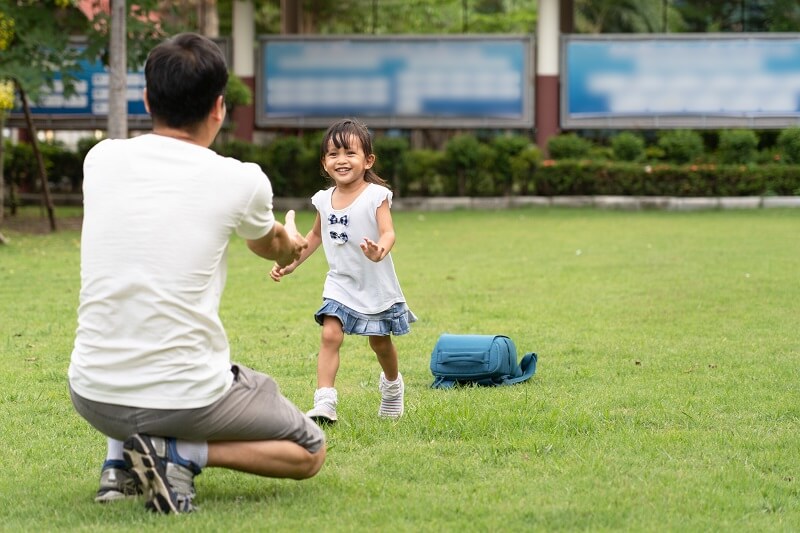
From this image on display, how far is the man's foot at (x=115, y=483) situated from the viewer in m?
4.28

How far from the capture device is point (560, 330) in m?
8.61

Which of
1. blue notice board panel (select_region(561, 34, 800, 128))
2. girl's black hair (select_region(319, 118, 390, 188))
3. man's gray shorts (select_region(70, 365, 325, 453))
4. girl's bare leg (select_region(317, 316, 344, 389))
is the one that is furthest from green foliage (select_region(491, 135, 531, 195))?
man's gray shorts (select_region(70, 365, 325, 453))

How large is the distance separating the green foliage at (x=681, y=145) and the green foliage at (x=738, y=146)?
416mm

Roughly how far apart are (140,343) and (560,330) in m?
5.10

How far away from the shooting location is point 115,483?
429cm

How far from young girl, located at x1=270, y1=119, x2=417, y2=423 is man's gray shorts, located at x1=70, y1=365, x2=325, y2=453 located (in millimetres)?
1390

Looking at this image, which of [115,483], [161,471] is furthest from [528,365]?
[161,471]

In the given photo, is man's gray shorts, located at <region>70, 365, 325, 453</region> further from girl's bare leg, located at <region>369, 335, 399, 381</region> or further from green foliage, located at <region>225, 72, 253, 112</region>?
green foliage, located at <region>225, 72, 253, 112</region>

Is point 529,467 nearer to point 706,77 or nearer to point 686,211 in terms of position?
point 686,211

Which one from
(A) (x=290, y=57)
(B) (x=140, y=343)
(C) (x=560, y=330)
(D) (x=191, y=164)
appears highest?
(A) (x=290, y=57)

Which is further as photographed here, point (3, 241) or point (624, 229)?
point (624, 229)

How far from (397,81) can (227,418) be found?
19259 mm

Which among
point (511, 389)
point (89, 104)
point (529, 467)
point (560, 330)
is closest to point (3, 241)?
point (89, 104)

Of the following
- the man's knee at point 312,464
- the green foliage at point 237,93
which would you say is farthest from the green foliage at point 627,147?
the man's knee at point 312,464
